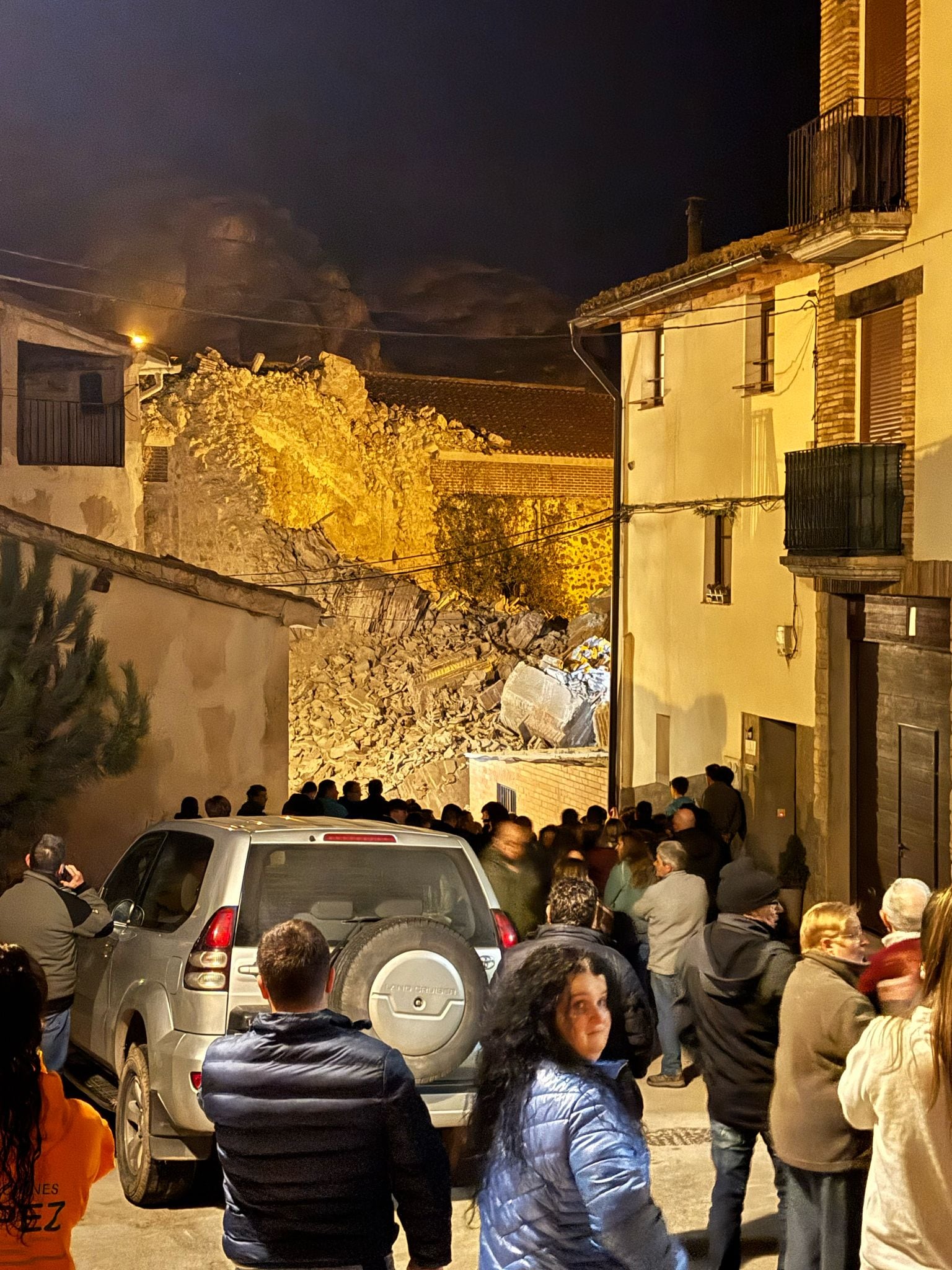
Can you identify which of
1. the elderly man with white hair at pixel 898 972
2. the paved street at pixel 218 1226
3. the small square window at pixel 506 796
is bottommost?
the small square window at pixel 506 796

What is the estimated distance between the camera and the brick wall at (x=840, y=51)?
53.4ft

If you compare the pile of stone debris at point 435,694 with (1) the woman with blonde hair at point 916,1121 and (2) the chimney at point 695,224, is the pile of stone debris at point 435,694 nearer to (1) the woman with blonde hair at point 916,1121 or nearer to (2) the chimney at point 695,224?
(2) the chimney at point 695,224

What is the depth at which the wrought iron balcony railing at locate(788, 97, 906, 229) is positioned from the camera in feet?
49.3

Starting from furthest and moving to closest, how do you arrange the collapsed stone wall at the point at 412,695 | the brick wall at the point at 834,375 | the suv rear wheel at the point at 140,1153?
the collapsed stone wall at the point at 412,695, the brick wall at the point at 834,375, the suv rear wheel at the point at 140,1153

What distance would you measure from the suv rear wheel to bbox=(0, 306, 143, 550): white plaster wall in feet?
58.9

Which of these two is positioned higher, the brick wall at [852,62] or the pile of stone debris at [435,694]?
the brick wall at [852,62]

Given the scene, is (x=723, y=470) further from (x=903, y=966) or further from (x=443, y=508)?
(x=443, y=508)

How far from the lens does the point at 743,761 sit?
1956 centimetres

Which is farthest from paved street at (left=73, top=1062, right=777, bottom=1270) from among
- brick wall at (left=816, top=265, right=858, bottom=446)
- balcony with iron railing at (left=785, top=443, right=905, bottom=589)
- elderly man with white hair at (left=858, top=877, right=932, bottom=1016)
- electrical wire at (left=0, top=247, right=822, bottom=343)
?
electrical wire at (left=0, top=247, right=822, bottom=343)

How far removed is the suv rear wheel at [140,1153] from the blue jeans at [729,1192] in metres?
2.33

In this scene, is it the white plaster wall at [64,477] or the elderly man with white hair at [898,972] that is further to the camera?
the white plaster wall at [64,477]

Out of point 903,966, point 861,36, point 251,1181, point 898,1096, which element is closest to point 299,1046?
point 251,1181

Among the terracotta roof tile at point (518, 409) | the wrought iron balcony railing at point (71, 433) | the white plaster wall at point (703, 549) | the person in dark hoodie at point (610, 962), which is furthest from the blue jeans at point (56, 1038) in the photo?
the terracotta roof tile at point (518, 409)

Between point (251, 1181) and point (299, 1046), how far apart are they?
352 millimetres
